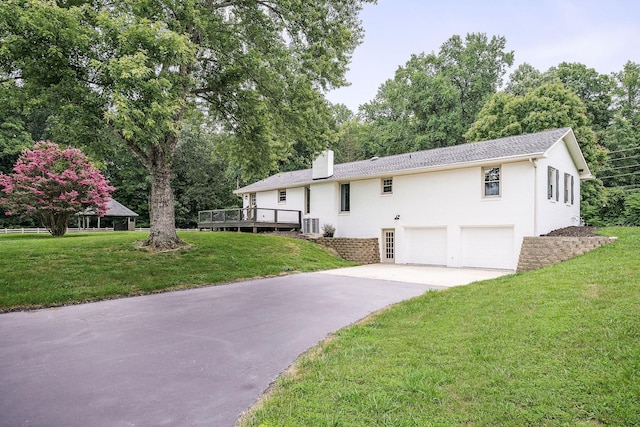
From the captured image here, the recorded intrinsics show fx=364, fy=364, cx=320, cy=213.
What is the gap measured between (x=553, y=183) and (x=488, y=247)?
12.5 feet

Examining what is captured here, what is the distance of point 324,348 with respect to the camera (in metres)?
4.79

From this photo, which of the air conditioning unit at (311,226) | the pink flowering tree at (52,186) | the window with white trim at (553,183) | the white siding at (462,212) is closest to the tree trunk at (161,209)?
the pink flowering tree at (52,186)

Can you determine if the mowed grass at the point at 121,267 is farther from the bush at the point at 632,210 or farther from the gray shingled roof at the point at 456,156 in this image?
the bush at the point at 632,210

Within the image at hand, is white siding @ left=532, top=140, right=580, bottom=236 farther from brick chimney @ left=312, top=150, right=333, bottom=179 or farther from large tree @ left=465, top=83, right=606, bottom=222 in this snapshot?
brick chimney @ left=312, top=150, right=333, bottom=179

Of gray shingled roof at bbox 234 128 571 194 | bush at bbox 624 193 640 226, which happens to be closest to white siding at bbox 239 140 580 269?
gray shingled roof at bbox 234 128 571 194

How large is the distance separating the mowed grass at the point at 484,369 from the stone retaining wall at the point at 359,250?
11.8 meters

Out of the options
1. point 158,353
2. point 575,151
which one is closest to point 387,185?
point 575,151

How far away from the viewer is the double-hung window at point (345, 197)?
19.9 m

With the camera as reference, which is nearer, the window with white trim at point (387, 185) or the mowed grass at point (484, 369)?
the mowed grass at point (484, 369)

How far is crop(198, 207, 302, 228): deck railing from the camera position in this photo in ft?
68.7

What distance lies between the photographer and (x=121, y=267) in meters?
10.7

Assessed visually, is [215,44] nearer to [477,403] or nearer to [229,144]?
[229,144]

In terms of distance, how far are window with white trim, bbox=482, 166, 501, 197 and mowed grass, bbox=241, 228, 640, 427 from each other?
29.5ft

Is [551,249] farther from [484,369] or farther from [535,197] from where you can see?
[484,369]
